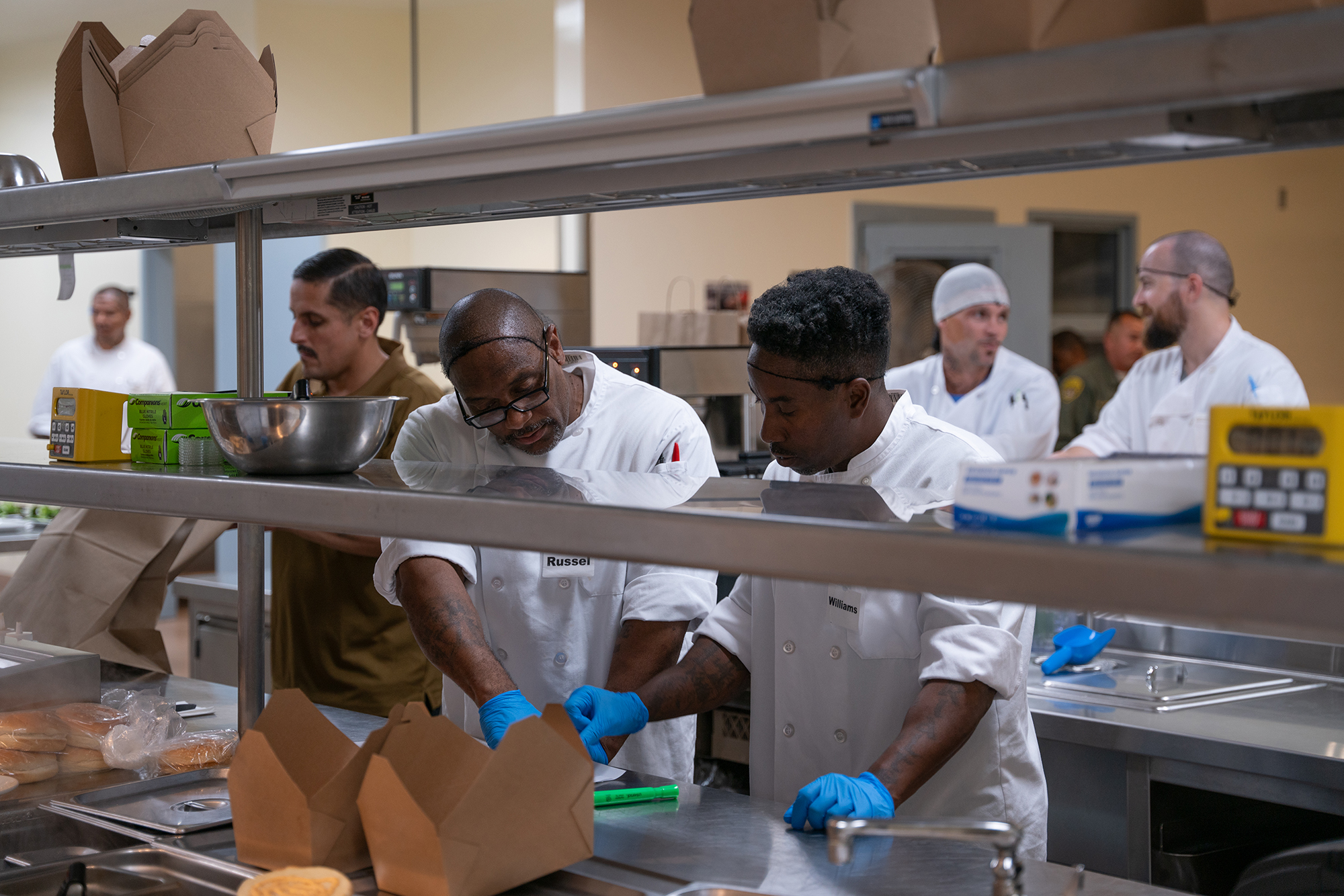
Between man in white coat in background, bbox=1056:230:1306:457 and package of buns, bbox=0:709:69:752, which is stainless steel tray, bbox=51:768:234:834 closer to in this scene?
package of buns, bbox=0:709:69:752

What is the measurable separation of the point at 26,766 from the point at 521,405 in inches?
34.1

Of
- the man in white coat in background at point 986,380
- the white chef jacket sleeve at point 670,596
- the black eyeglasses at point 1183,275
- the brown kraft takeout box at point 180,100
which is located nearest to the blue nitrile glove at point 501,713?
the white chef jacket sleeve at point 670,596

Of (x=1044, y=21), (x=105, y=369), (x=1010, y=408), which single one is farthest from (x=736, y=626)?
(x=105, y=369)

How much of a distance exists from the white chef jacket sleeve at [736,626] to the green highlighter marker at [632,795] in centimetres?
32

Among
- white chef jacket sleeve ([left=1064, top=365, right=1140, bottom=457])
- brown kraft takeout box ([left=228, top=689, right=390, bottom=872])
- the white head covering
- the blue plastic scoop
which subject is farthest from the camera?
the white head covering

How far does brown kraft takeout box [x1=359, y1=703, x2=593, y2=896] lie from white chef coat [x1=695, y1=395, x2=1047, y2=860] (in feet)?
1.54

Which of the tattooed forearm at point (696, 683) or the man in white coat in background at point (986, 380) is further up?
the man in white coat in background at point (986, 380)

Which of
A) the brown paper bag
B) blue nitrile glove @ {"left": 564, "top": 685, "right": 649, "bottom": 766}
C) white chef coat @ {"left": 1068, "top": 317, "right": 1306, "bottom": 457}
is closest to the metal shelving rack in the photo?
blue nitrile glove @ {"left": 564, "top": 685, "right": 649, "bottom": 766}

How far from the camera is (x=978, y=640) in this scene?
1559 mm

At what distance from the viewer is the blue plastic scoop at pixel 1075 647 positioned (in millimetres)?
2576

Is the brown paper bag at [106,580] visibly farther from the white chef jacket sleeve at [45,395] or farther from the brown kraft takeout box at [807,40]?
the white chef jacket sleeve at [45,395]

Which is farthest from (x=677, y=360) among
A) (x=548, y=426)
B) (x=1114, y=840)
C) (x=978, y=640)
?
(x=978, y=640)

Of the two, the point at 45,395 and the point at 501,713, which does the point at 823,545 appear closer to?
the point at 501,713

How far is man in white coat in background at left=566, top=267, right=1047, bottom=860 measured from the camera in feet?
5.21
